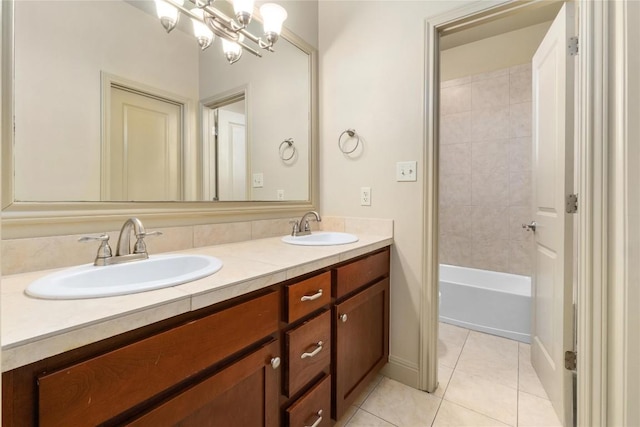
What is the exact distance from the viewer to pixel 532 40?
2564 mm

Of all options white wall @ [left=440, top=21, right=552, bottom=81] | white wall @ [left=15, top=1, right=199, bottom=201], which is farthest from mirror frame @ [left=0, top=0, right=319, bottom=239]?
white wall @ [left=440, top=21, right=552, bottom=81]

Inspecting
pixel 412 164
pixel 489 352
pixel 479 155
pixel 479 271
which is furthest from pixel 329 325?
pixel 479 155

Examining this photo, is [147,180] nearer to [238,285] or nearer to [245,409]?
[238,285]

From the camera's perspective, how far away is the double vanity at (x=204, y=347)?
565mm

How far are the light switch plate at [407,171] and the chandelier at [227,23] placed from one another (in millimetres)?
940

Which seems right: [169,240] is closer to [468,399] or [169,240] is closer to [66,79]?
[66,79]

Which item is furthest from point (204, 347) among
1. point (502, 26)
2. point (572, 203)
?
point (502, 26)

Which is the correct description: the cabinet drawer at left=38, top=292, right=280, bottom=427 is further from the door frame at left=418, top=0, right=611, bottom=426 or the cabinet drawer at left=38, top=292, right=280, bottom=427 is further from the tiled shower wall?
the tiled shower wall

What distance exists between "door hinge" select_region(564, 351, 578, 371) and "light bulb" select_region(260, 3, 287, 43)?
205 cm

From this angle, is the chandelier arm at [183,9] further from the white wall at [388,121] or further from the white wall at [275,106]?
Result: the white wall at [388,121]

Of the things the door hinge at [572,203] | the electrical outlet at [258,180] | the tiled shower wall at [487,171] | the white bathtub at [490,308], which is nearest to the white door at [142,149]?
the electrical outlet at [258,180]

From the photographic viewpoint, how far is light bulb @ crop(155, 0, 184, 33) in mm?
1261

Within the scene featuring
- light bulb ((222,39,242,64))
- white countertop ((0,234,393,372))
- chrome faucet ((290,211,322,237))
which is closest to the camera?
white countertop ((0,234,393,372))

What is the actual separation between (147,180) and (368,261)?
1.01 meters
